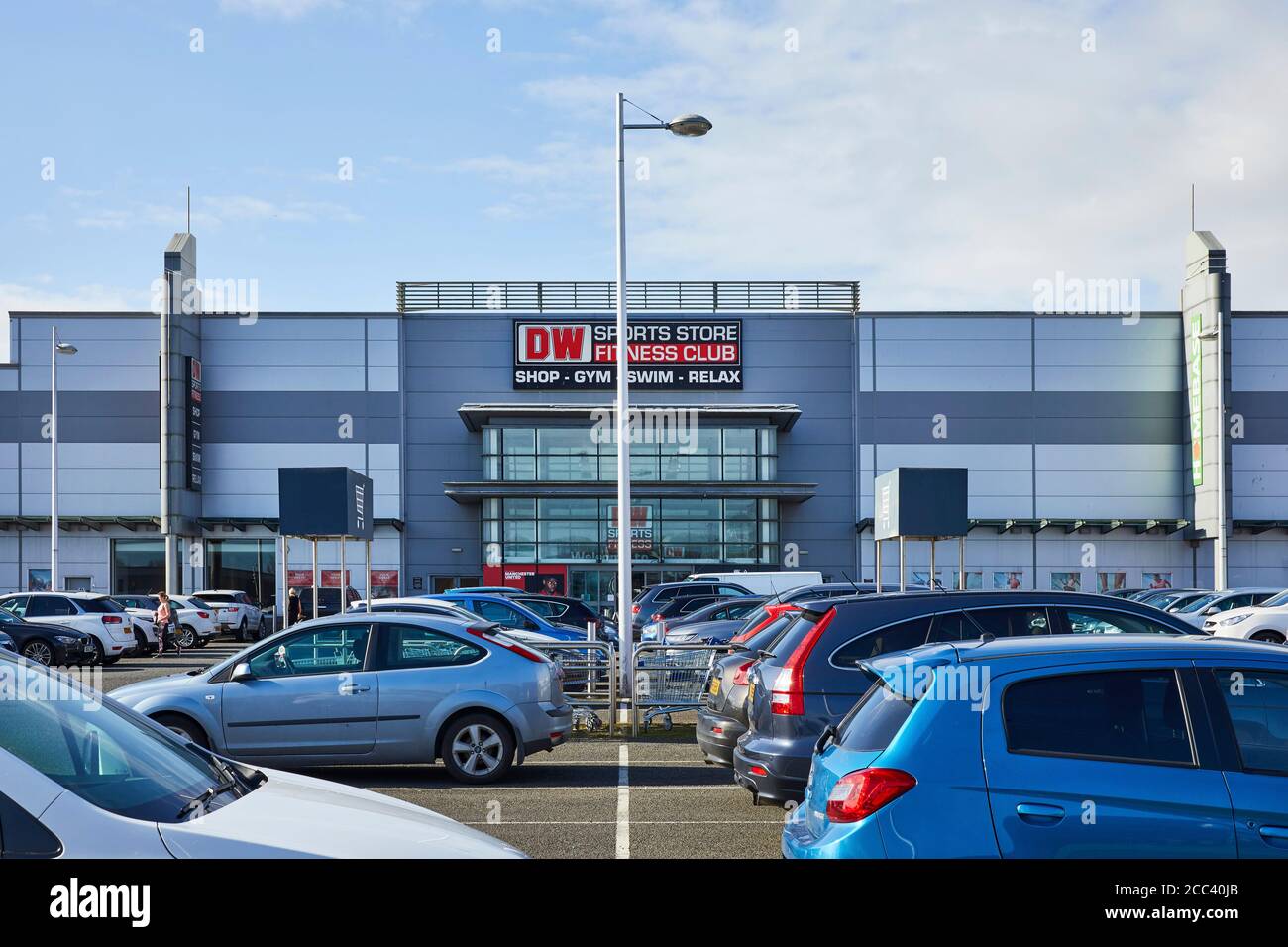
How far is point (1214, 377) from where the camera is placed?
40.7 m

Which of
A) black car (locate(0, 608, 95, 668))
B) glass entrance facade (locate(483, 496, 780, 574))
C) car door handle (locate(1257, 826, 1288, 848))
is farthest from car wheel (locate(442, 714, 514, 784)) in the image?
glass entrance facade (locate(483, 496, 780, 574))

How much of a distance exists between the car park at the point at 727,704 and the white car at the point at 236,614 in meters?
27.1

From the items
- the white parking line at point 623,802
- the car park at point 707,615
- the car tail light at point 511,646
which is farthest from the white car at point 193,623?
the car tail light at point 511,646

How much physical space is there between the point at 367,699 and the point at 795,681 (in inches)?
173

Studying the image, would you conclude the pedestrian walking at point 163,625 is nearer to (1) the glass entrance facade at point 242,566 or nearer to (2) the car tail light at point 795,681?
(1) the glass entrance facade at point 242,566

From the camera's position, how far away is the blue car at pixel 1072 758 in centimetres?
478

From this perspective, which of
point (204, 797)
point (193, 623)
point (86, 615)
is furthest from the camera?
point (193, 623)

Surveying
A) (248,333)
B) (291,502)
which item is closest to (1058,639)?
(291,502)

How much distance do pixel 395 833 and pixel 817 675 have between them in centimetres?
457

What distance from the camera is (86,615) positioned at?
86.6 ft

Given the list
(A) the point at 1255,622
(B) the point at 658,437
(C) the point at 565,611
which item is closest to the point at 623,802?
(C) the point at 565,611

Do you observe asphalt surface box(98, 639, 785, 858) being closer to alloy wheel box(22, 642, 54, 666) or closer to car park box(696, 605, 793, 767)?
car park box(696, 605, 793, 767)

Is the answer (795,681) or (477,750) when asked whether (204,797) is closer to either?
(795,681)
